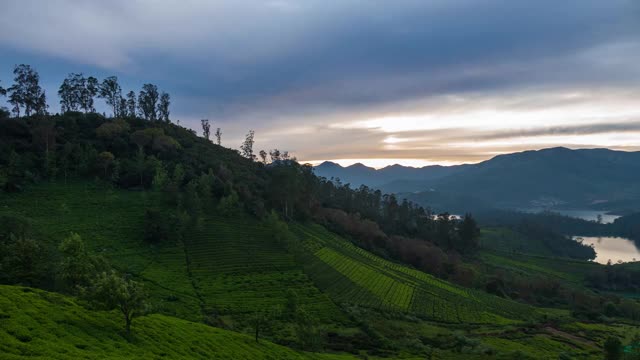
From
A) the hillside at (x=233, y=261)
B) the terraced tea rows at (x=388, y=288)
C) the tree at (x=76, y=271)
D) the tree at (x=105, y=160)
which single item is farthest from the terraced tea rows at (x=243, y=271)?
the tree at (x=105, y=160)

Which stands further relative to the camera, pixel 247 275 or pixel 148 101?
pixel 148 101

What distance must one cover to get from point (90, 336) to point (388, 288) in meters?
82.1

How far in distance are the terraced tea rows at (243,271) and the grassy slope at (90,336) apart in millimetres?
20195

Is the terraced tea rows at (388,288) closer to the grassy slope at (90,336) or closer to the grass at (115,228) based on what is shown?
the grass at (115,228)

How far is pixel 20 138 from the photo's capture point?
127 m

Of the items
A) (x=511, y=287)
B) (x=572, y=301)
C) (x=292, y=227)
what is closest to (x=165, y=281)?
(x=292, y=227)

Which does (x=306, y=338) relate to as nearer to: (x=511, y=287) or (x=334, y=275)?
(x=334, y=275)

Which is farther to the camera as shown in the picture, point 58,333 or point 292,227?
point 292,227

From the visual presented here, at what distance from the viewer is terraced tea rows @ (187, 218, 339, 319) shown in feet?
256

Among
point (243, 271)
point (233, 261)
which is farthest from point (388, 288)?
point (233, 261)

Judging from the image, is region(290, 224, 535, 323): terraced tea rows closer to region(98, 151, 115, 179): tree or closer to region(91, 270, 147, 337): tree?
region(91, 270, 147, 337): tree

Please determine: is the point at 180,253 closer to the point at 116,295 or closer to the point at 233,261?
the point at 233,261

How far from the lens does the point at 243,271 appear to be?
299 feet

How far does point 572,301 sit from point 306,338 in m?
131
